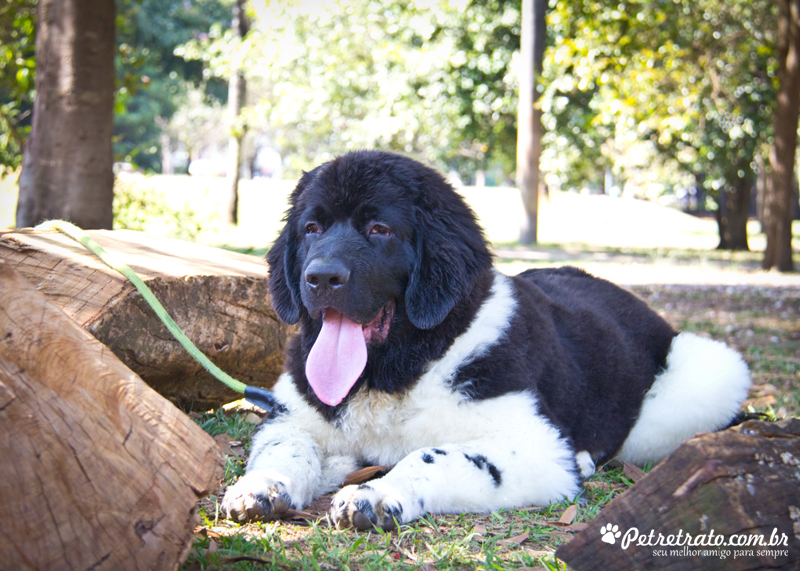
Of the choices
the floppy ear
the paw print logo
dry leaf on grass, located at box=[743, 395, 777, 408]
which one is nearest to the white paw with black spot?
the paw print logo

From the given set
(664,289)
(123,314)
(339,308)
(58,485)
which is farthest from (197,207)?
(58,485)

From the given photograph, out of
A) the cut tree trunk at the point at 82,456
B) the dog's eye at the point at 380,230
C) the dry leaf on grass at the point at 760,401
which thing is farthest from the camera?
the dry leaf on grass at the point at 760,401

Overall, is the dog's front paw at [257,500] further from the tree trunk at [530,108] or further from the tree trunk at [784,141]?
the tree trunk at [530,108]

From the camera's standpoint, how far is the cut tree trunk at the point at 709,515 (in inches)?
70.4

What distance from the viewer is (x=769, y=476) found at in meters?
1.85

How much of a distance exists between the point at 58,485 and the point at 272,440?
1.30 m

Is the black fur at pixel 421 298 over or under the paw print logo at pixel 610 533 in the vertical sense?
over

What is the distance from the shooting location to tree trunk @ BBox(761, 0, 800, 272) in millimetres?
11703

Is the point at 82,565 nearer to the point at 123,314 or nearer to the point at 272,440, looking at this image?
the point at 272,440

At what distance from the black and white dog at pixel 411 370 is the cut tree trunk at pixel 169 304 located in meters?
0.65

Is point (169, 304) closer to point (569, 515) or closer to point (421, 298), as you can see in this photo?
point (421, 298)

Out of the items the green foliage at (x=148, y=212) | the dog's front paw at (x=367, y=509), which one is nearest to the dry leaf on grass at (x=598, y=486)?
the dog's front paw at (x=367, y=509)

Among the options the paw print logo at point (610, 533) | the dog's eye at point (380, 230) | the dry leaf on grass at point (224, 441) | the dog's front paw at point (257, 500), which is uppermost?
the dog's eye at point (380, 230)

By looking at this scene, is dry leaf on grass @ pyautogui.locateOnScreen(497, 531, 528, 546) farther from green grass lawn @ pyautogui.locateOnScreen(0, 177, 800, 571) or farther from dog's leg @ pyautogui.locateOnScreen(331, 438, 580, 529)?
dog's leg @ pyautogui.locateOnScreen(331, 438, 580, 529)
